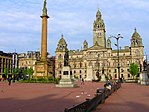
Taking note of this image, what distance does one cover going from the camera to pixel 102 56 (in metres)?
128

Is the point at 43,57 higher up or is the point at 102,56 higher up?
the point at 102,56

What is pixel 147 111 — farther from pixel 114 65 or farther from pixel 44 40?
pixel 114 65

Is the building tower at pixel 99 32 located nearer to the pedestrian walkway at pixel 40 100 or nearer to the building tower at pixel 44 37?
the building tower at pixel 44 37

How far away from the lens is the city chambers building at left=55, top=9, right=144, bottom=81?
124 m

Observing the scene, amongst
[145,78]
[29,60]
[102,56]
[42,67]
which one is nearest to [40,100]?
[42,67]

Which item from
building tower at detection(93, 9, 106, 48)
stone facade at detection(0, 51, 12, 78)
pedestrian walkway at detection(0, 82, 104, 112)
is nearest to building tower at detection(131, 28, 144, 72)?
building tower at detection(93, 9, 106, 48)

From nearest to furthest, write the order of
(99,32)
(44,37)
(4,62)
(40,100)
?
(40,100) → (44,37) → (4,62) → (99,32)

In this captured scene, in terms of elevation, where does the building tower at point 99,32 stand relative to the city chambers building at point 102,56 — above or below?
above

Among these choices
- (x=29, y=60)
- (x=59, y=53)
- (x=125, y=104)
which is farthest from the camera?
(x=59, y=53)

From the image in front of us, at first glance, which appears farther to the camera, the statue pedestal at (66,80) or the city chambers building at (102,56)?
the city chambers building at (102,56)

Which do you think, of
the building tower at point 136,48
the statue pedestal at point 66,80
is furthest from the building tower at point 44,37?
the building tower at point 136,48

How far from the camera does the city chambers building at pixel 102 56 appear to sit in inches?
4877

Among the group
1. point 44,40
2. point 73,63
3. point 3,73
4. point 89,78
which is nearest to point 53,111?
point 44,40

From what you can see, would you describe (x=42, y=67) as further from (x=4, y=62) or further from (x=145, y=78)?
(x=4, y=62)
